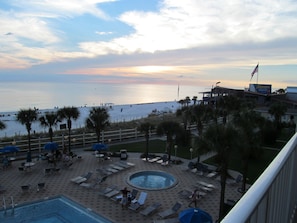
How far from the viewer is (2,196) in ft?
47.8

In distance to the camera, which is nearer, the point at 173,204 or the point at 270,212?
the point at 270,212

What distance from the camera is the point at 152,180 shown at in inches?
716

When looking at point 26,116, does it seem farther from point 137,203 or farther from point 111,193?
point 137,203

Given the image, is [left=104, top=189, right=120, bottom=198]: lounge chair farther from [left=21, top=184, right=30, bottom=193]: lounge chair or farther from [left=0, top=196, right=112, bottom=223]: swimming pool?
[left=21, top=184, right=30, bottom=193]: lounge chair

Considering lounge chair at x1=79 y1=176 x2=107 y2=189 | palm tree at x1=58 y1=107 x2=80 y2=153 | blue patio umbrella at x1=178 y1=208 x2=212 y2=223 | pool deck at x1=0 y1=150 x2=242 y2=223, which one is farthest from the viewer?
palm tree at x1=58 y1=107 x2=80 y2=153

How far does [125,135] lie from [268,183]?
28.4 meters

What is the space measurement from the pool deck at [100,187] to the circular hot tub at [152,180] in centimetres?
44

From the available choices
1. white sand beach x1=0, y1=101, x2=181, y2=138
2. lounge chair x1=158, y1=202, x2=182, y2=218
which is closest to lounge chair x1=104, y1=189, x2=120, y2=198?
lounge chair x1=158, y1=202, x2=182, y2=218

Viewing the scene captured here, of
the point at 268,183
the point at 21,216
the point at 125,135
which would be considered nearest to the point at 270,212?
the point at 268,183

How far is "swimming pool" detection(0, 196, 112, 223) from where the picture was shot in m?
12.3

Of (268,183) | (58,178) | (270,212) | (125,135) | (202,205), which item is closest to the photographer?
(268,183)

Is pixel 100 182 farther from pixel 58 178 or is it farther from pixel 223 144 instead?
pixel 223 144

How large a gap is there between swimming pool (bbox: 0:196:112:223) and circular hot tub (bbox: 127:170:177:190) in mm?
4308

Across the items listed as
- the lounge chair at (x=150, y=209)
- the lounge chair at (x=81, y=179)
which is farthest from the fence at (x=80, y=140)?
the lounge chair at (x=150, y=209)
